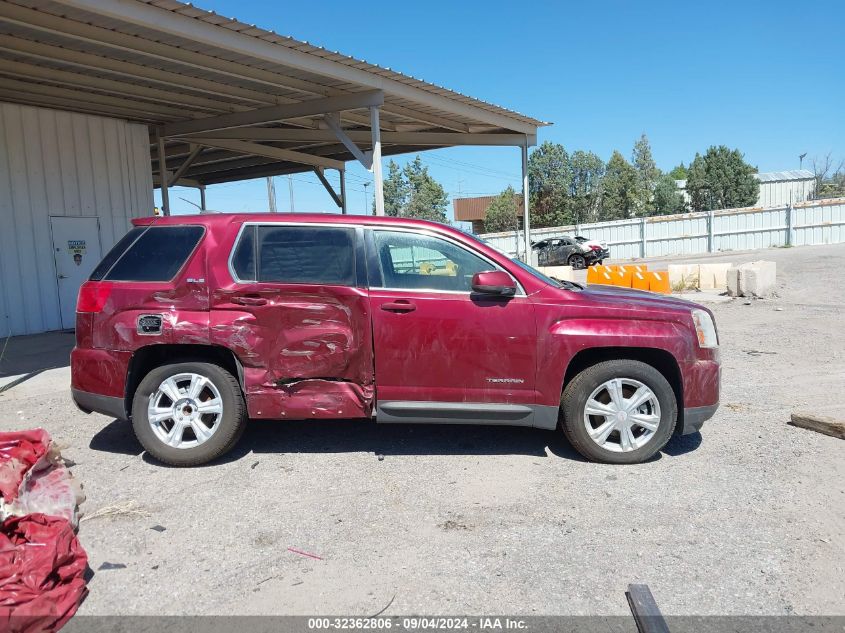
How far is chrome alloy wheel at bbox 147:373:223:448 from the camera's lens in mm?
4445

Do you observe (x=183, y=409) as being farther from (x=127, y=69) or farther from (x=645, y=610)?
(x=127, y=69)

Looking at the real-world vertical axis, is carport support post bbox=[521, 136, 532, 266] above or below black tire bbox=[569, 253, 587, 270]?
above

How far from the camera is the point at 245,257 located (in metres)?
4.52

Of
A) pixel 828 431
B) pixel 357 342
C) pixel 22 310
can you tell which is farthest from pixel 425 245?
pixel 22 310

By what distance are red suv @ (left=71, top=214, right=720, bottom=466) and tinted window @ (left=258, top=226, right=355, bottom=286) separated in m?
0.01

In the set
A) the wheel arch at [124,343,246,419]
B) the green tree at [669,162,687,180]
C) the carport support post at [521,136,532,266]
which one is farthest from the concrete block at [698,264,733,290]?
the green tree at [669,162,687,180]

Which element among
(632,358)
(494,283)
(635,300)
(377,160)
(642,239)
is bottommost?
(632,358)

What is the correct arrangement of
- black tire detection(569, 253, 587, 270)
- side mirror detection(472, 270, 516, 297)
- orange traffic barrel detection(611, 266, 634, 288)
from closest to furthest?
side mirror detection(472, 270, 516, 297) → orange traffic barrel detection(611, 266, 634, 288) → black tire detection(569, 253, 587, 270)

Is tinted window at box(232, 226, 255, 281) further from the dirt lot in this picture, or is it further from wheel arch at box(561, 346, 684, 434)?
wheel arch at box(561, 346, 684, 434)

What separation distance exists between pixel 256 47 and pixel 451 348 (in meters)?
6.62

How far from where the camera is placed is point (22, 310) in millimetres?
11297

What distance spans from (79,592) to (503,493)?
2455 mm

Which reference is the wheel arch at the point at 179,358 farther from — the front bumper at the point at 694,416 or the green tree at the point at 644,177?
the green tree at the point at 644,177

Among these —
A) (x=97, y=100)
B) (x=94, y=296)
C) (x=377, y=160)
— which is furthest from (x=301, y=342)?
(x=97, y=100)
